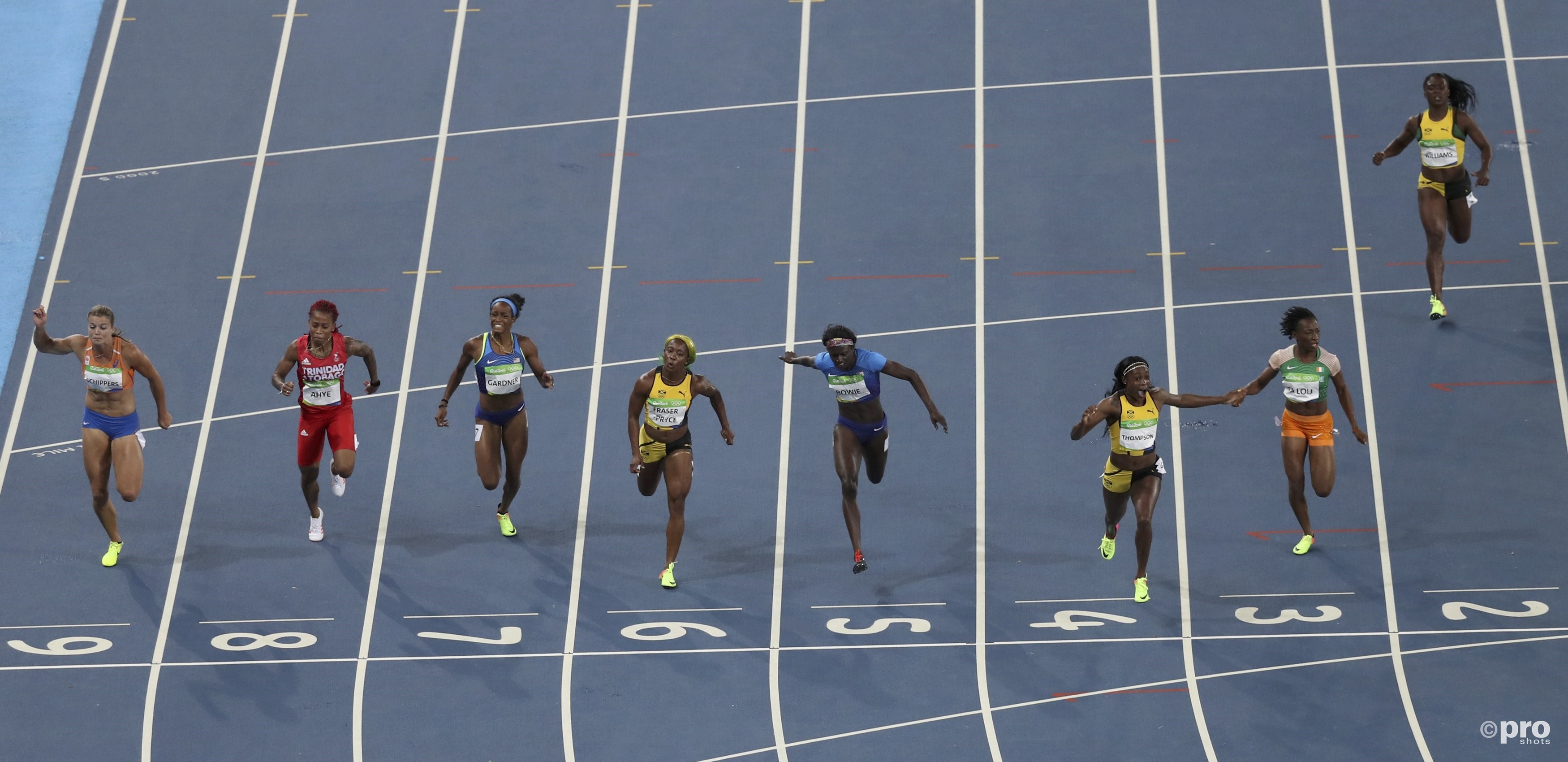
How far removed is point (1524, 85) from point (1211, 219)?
11.2ft

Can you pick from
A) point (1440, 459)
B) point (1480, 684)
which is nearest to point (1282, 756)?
point (1480, 684)

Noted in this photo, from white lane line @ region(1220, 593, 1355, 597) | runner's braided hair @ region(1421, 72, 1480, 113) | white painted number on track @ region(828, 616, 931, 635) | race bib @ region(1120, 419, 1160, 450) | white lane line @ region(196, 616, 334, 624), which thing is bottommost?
white lane line @ region(196, 616, 334, 624)

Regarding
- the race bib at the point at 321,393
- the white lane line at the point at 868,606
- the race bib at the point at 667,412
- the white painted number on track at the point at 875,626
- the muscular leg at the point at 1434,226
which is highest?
the muscular leg at the point at 1434,226

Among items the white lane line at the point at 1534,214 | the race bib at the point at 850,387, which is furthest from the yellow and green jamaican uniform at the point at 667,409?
the white lane line at the point at 1534,214

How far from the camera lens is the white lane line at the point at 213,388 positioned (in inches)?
476

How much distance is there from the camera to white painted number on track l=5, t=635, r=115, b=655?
40.6ft

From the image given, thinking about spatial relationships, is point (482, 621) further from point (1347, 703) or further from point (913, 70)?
point (913, 70)

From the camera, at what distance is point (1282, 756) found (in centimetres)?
1119

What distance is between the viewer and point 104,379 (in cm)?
1230

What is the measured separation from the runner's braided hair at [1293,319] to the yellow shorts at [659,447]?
419 cm

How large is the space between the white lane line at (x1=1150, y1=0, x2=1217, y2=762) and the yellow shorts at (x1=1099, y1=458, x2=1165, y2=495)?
1053mm

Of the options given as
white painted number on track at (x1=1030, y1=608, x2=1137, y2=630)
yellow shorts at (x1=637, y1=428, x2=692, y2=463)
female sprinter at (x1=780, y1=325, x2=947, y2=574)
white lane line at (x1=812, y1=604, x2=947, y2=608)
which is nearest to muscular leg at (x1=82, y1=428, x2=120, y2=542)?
yellow shorts at (x1=637, y1=428, x2=692, y2=463)

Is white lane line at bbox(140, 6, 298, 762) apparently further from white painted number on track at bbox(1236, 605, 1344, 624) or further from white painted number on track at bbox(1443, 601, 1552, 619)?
white painted number on track at bbox(1443, 601, 1552, 619)

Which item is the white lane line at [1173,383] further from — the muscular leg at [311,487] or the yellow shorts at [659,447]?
the muscular leg at [311,487]
